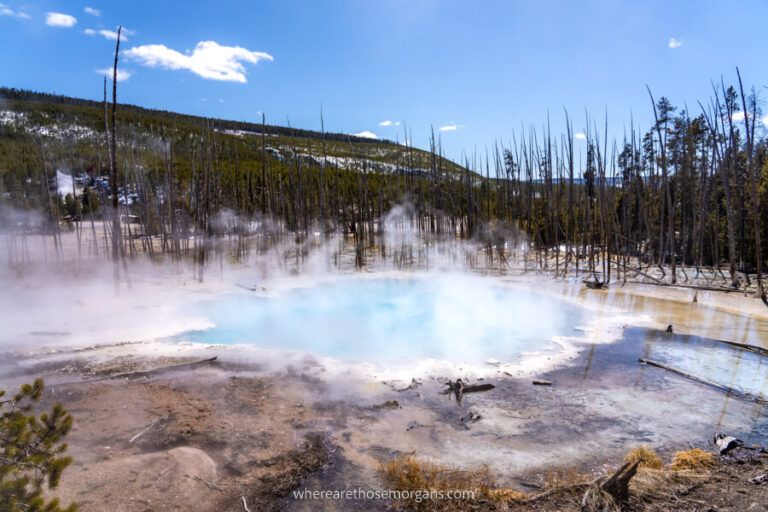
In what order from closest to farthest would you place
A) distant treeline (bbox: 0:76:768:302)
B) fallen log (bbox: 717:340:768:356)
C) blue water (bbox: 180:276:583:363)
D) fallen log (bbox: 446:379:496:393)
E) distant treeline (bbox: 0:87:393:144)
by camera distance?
1. fallen log (bbox: 446:379:496:393)
2. fallen log (bbox: 717:340:768:356)
3. blue water (bbox: 180:276:583:363)
4. distant treeline (bbox: 0:76:768:302)
5. distant treeline (bbox: 0:87:393:144)

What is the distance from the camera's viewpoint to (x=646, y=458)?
4309 mm

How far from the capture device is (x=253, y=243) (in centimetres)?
2505

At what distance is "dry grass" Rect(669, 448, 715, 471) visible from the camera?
427 centimetres

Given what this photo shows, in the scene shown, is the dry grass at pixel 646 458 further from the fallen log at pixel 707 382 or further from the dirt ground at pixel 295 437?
the fallen log at pixel 707 382

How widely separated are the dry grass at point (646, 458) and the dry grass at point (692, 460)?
0.43 feet

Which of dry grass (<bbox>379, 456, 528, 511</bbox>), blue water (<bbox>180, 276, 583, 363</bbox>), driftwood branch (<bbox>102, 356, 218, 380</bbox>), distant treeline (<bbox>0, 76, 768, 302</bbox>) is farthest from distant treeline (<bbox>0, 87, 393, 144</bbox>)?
dry grass (<bbox>379, 456, 528, 511</bbox>)

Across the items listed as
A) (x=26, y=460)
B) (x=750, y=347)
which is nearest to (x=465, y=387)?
(x=26, y=460)

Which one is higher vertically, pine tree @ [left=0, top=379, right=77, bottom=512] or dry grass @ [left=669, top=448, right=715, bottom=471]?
pine tree @ [left=0, top=379, right=77, bottom=512]

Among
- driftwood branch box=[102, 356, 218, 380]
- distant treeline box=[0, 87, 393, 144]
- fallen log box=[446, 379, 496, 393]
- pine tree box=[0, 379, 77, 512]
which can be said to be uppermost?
distant treeline box=[0, 87, 393, 144]

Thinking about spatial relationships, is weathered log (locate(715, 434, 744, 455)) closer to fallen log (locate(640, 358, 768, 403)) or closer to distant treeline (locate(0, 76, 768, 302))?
fallen log (locate(640, 358, 768, 403))

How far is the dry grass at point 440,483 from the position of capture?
374 centimetres

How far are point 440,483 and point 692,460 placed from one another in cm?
251

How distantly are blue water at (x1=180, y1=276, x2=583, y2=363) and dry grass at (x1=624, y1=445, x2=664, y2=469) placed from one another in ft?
10.6

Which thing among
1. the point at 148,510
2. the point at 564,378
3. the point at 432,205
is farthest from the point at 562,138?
the point at 148,510
